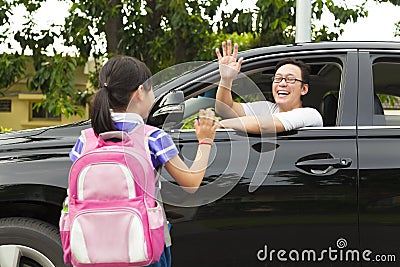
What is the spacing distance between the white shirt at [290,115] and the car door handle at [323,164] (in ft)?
0.66

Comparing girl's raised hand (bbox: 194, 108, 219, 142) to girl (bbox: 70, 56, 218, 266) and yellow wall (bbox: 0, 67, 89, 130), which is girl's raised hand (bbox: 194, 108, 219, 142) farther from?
yellow wall (bbox: 0, 67, 89, 130)

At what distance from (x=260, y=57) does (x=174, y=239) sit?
3.45 feet

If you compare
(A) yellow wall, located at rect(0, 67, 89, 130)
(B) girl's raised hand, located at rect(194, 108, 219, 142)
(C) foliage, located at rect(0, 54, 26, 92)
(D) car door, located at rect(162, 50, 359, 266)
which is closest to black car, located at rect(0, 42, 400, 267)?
(D) car door, located at rect(162, 50, 359, 266)

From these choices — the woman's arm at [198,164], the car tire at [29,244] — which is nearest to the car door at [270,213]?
A: the car tire at [29,244]

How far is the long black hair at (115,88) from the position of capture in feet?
8.93

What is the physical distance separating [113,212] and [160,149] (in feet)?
0.95

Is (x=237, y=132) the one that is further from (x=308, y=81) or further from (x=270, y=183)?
(x=308, y=81)

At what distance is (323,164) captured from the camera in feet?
12.2

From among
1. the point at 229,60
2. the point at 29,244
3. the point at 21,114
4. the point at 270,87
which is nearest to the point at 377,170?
the point at 270,87

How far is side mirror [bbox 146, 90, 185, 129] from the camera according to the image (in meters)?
3.77

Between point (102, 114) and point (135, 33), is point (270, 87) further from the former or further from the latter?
point (135, 33)

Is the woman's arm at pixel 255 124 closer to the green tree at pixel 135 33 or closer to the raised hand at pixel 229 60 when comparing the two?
the raised hand at pixel 229 60

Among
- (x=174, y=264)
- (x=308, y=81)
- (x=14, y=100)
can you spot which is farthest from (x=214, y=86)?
(x=14, y=100)

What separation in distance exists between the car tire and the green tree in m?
6.48
